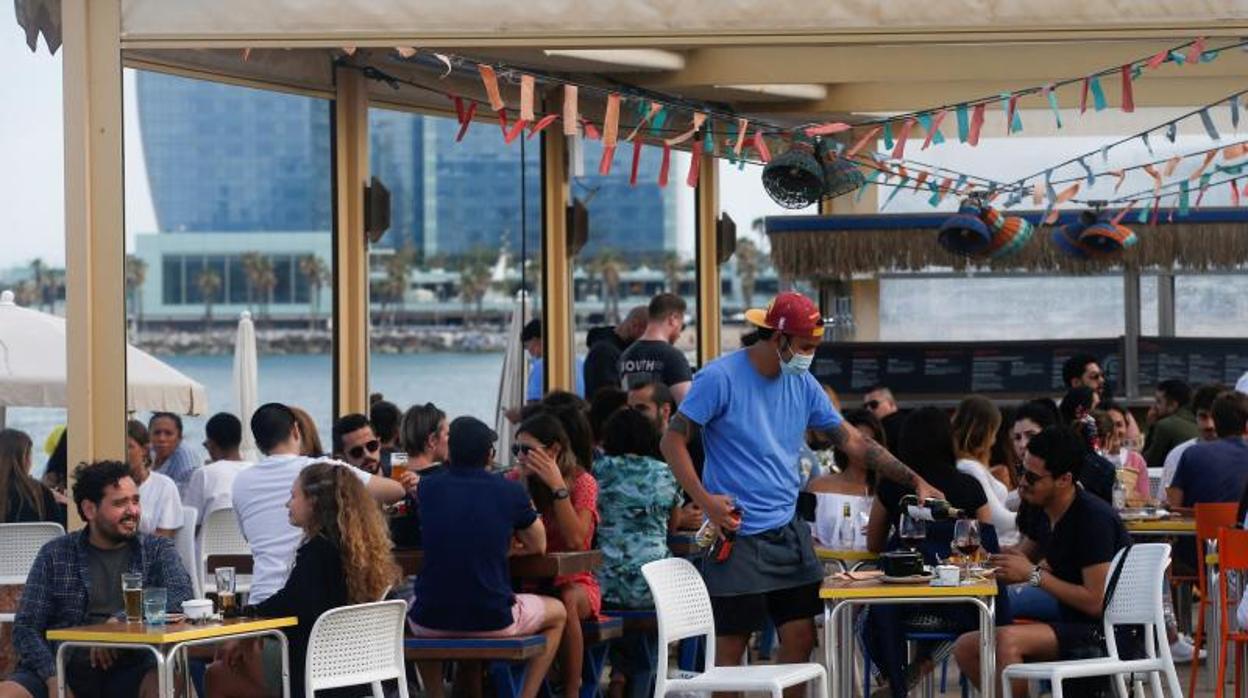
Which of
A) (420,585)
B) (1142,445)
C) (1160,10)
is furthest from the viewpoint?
(1142,445)

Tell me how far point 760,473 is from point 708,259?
33.6ft

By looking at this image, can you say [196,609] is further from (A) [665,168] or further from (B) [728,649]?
(A) [665,168]

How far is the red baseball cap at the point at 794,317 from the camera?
7.45 metres

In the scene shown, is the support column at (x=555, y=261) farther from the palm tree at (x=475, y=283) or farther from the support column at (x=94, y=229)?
the palm tree at (x=475, y=283)

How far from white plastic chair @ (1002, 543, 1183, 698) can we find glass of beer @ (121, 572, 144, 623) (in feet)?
9.26

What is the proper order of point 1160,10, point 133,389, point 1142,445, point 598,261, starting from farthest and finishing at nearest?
point 598,261 → point 1142,445 → point 133,389 → point 1160,10

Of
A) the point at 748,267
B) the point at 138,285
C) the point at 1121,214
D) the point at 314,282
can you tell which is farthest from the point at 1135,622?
the point at 138,285

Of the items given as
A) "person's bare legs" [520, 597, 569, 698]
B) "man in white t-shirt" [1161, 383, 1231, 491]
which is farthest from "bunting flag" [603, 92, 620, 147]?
"man in white t-shirt" [1161, 383, 1231, 491]

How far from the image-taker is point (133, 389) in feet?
42.4

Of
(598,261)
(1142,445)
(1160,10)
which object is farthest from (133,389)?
(598,261)

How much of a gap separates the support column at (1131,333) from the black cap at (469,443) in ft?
34.0

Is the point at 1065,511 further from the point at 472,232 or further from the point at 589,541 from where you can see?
the point at 472,232

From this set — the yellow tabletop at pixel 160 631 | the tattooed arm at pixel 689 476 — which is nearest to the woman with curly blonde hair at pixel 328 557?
the yellow tabletop at pixel 160 631

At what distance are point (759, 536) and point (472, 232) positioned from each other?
340 feet
